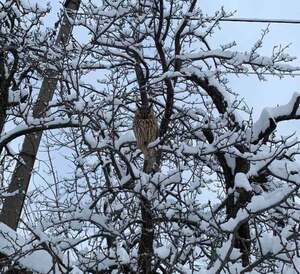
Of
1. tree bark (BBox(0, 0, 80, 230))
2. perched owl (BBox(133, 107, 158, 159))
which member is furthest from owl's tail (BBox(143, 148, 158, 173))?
tree bark (BBox(0, 0, 80, 230))

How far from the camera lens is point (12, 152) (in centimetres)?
811

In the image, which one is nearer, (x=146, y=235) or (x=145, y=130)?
(x=145, y=130)

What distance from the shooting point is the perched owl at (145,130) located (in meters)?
5.71

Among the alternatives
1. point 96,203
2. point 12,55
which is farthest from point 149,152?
point 12,55

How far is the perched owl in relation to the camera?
5.71m

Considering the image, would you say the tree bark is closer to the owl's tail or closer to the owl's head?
the owl's tail

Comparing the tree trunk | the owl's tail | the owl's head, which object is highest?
the owl's head

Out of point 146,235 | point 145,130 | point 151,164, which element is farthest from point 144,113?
point 146,235

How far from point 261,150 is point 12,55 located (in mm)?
3174

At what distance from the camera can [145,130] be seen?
5715 millimetres

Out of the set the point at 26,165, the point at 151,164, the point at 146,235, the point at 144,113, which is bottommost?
the point at 146,235

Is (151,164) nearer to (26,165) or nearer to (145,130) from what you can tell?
(145,130)

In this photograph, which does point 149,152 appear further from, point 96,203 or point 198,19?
point 198,19

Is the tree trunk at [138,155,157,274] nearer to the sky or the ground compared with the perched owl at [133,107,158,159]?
nearer to the ground
